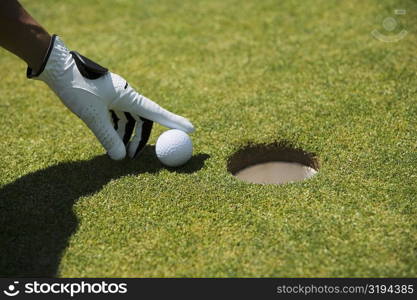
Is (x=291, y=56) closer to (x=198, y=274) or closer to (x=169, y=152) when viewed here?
(x=169, y=152)

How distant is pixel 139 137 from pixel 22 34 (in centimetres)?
109

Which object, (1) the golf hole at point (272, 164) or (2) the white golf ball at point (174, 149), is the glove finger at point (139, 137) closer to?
(2) the white golf ball at point (174, 149)

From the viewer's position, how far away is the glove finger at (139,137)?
3.76m

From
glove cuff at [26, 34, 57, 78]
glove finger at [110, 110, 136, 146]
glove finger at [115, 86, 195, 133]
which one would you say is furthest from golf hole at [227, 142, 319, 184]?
glove cuff at [26, 34, 57, 78]

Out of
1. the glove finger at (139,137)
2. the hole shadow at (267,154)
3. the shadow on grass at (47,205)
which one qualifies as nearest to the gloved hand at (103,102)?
the glove finger at (139,137)

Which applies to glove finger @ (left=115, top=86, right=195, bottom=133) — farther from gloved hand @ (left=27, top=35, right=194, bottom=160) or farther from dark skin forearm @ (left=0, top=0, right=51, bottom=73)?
dark skin forearm @ (left=0, top=0, right=51, bottom=73)

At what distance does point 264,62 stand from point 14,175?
269cm

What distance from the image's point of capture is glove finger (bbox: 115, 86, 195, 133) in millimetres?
3625

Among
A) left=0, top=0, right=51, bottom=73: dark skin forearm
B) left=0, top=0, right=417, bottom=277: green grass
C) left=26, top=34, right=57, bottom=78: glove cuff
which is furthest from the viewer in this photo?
left=26, top=34, right=57, bottom=78: glove cuff

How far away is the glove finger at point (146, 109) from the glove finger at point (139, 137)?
2.9 inches

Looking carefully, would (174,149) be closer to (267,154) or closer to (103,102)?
(103,102)

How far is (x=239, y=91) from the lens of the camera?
4605mm

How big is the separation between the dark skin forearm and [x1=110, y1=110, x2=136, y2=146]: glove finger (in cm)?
72

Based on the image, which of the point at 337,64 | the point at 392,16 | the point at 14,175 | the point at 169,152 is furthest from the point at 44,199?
the point at 392,16
